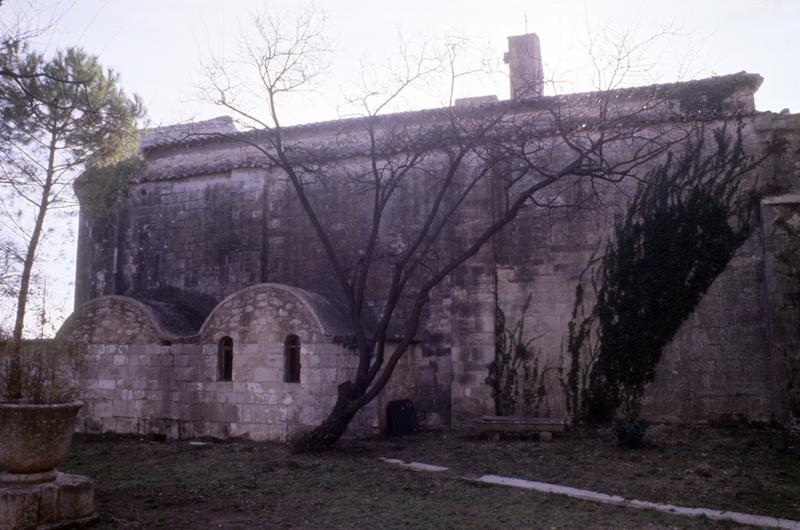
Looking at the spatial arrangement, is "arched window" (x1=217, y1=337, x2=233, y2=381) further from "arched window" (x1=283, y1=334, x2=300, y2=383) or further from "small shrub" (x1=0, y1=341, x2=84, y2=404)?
"small shrub" (x1=0, y1=341, x2=84, y2=404)

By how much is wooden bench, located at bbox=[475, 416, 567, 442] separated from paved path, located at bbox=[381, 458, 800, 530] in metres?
2.89

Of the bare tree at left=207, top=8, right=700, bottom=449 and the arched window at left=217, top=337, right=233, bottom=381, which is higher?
the bare tree at left=207, top=8, right=700, bottom=449

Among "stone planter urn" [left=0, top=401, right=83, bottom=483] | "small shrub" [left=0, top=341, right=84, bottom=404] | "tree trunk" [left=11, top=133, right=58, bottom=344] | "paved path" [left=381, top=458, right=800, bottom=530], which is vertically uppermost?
"tree trunk" [left=11, top=133, right=58, bottom=344]

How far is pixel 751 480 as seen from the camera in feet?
27.5

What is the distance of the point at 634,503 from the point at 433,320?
23.6 feet

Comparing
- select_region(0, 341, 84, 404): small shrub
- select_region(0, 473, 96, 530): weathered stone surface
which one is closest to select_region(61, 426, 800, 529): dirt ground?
select_region(0, 473, 96, 530): weathered stone surface

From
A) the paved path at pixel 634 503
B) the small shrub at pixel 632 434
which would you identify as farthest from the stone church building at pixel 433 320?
the paved path at pixel 634 503

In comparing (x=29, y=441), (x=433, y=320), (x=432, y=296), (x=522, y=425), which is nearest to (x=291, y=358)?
(x=433, y=320)

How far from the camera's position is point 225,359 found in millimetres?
12773

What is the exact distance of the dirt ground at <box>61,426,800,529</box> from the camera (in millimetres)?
6723

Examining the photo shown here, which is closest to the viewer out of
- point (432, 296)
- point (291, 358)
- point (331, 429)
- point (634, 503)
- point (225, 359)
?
point (634, 503)

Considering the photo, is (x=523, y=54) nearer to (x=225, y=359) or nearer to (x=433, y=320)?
(x=433, y=320)

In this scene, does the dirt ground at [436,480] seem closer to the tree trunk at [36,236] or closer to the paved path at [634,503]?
the paved path at [634,503]

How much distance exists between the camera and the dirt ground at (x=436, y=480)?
265 inches
